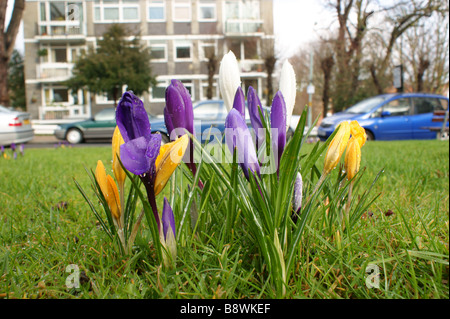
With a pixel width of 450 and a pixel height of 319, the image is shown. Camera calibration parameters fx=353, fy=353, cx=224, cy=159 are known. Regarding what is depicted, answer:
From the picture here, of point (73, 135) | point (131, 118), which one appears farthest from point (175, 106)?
point (73, 135)

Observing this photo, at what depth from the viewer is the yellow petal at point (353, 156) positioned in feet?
2.60

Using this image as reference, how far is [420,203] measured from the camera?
1.49m

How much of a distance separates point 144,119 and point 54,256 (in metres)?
0.49

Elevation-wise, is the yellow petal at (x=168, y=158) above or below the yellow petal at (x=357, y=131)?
below

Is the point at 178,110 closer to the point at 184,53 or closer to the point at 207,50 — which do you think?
the point at 184,53

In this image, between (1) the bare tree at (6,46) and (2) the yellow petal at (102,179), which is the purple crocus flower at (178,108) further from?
(1) the bare tree at (6,46)

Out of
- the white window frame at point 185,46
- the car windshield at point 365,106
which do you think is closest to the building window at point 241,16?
the white window frame at point 185,46

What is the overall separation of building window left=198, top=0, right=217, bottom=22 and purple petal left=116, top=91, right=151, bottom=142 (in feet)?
1.25

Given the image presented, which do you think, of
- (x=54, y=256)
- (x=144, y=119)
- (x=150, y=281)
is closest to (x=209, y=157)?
(x=144, y=119)

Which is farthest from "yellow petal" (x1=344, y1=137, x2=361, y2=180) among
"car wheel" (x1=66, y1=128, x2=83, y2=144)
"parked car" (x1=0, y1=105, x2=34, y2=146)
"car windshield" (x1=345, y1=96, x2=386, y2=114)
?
"car wheel" (x1=66, y1=128, x2=83, y2=144)

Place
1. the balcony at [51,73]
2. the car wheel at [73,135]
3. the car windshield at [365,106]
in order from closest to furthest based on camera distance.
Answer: the car windshield at [365,106] → the car wheel at [73,135] → the balcony at [51,73]

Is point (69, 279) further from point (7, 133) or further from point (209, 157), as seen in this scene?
point (7, 133)

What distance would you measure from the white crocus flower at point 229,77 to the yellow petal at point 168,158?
16 centimetres

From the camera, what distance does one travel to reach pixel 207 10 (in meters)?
0.94
